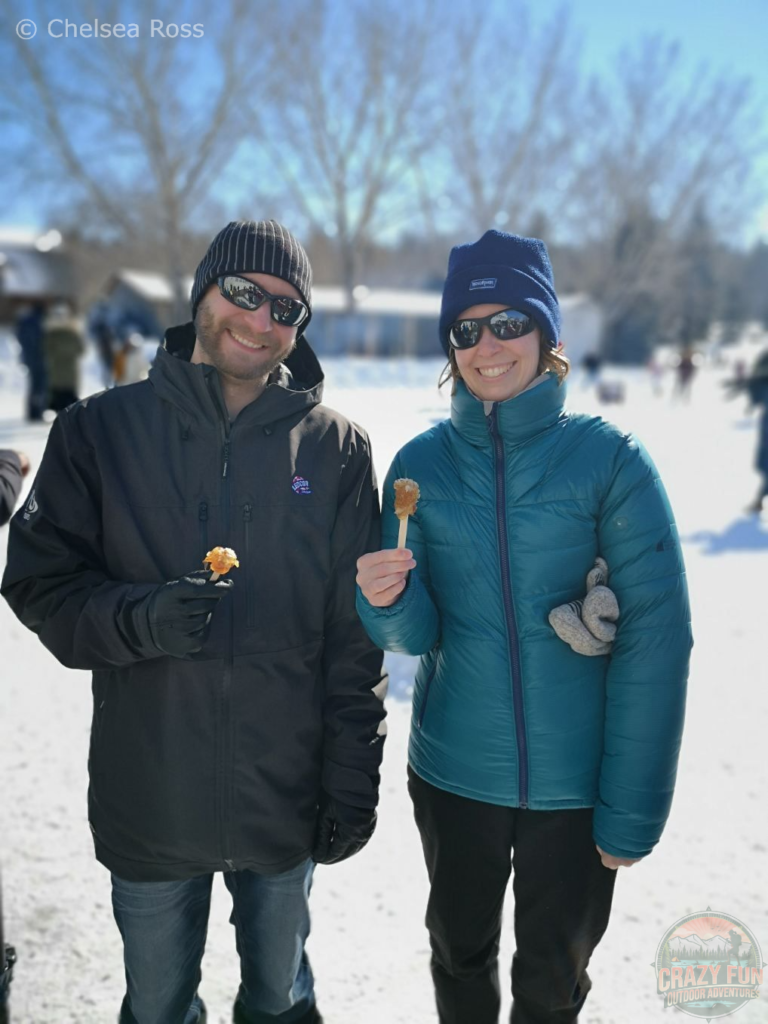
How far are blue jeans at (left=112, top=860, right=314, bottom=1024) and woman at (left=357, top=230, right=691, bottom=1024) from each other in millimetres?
404

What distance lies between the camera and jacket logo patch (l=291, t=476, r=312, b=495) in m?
1.97

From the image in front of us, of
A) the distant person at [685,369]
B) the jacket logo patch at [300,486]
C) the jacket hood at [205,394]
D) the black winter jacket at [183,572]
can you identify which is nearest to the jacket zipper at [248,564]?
the black winter jacket at [183,572]

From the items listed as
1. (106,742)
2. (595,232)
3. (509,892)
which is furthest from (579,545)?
(595,232)

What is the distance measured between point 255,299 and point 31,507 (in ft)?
2.48

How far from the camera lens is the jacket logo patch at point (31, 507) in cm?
188

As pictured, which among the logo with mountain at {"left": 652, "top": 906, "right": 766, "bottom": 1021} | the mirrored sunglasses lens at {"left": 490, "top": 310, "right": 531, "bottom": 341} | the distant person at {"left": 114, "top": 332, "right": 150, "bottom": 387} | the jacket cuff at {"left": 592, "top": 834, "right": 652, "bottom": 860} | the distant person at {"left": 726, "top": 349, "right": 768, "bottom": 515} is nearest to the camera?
the jacket cuff at {"left": 592, "top": 834, "right": 652, "bottom": 860}

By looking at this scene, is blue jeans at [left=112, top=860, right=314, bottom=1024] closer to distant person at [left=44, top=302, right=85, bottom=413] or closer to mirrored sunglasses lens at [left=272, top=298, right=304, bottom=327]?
mirrored sunglasses lens at [left=272, top=298, right=304, bottom=327]

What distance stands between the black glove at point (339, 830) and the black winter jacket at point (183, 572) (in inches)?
1.7

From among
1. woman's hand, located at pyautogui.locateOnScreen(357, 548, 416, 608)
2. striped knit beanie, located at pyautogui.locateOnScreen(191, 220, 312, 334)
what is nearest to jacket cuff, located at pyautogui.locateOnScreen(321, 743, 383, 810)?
woman's hand, located at pyautogui.locateOnScreen(357, 548, 416, 608)

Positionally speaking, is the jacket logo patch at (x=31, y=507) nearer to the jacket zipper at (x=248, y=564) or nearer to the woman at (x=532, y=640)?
the jacket zipper at (x=248, y=564)

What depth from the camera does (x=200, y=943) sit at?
207cm

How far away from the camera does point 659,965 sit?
2590mm

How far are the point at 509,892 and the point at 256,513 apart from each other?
2.10m

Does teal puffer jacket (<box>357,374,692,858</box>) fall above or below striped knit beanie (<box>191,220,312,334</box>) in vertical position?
below
